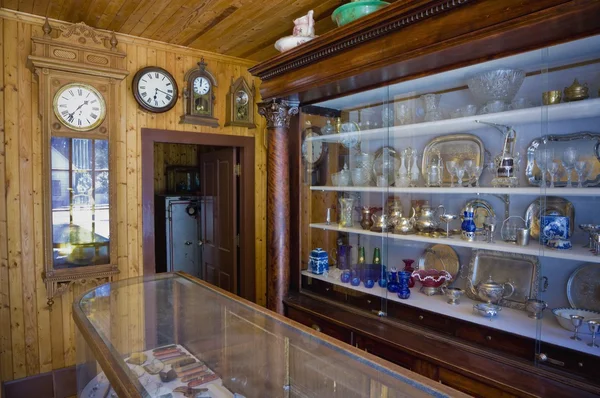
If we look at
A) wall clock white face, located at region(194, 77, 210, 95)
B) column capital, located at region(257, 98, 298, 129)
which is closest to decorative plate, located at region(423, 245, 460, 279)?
column capital, located at region(257, 98, 298, 129)

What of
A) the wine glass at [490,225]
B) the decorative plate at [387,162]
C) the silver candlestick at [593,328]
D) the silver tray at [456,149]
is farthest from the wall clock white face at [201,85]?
the silver candlestick at [593,328]

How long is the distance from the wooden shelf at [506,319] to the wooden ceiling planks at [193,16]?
182 centimetres

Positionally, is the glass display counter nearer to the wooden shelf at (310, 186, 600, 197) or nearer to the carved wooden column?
the carved wooden column

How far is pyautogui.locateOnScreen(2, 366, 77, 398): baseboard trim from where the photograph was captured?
2791 mm

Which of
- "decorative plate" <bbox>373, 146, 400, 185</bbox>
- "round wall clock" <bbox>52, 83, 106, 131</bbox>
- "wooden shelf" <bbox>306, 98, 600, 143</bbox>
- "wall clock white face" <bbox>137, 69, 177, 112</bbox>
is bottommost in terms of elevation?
"decorative plate" <bbox>373, 146, 400, 185</bbox>

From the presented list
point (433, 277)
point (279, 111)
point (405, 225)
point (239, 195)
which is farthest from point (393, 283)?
point (239, 195)

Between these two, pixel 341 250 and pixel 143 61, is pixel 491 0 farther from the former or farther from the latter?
pixel 143 61

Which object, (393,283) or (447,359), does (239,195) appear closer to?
(393,283)

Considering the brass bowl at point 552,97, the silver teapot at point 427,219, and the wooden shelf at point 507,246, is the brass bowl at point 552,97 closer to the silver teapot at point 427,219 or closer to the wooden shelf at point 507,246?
the wooden shelf at point 507,246

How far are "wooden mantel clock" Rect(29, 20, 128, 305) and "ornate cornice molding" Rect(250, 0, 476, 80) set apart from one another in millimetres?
1264

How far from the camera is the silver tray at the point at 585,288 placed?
1.47 m

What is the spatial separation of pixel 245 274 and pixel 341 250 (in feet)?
5.49

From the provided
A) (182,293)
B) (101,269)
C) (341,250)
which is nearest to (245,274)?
(101,269)

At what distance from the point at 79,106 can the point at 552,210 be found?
295 centimetres
